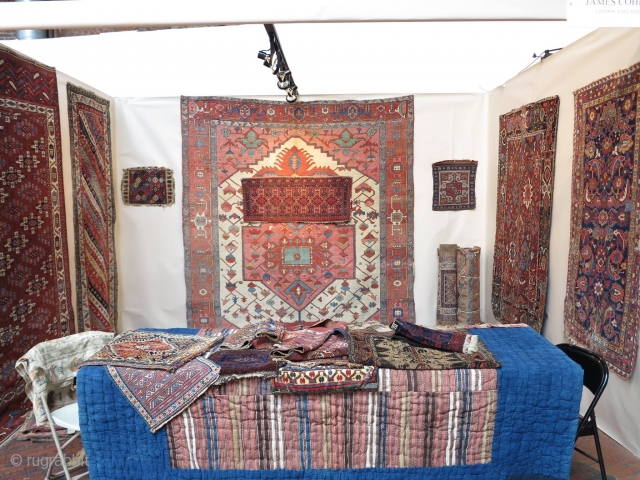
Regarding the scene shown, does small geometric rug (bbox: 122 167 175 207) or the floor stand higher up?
small geometric rug (bbox: 122 167 175 207)

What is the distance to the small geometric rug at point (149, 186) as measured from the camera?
5.16m

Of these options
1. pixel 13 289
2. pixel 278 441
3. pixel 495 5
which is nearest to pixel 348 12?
pixel 495 5

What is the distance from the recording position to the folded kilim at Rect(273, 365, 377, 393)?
235 centimetres

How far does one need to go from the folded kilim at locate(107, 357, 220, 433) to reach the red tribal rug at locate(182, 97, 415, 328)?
2835 mm

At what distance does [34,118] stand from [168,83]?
1.64 meters

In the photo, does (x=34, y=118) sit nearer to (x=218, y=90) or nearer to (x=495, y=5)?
(x=218, y=90)

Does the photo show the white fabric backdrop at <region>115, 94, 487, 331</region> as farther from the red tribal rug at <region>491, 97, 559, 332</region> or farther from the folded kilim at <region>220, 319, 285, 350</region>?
the folded kilim at <region>220, 319, 285, 350</region>

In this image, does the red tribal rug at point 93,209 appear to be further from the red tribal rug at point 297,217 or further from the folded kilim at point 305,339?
the folded kilim at point 305,339

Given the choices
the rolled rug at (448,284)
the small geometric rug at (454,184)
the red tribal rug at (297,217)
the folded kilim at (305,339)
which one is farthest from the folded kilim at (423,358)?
the small geometric rug at (454,184)

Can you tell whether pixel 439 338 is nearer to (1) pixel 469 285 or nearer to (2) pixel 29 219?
(1) pixel 469 285

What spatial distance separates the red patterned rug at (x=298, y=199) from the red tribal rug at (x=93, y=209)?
4.55 ft

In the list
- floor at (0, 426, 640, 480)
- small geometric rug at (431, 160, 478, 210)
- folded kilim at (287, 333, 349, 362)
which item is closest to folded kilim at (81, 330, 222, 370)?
folded kilim at (287, 333, 349, 362)

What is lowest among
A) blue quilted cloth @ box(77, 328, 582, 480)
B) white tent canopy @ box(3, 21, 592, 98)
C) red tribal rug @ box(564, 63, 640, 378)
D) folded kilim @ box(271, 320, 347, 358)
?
blue quilted cloth @ box(77, 328, 582, 480)

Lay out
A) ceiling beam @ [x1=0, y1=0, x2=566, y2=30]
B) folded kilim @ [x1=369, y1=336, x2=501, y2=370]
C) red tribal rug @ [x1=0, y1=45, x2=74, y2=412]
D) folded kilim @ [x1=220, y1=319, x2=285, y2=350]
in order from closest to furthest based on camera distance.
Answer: ceiling beam @ [x1=0, y1=0, x2=566, y2=30], folded kilim @ [x1=369, y1=336, x2=501, y2=370], folded kilim @ [x1=220, y1=319, x2=285, y2=350], red tribal rug @ [x1=0, y1=45, x2=74, y2=412]
